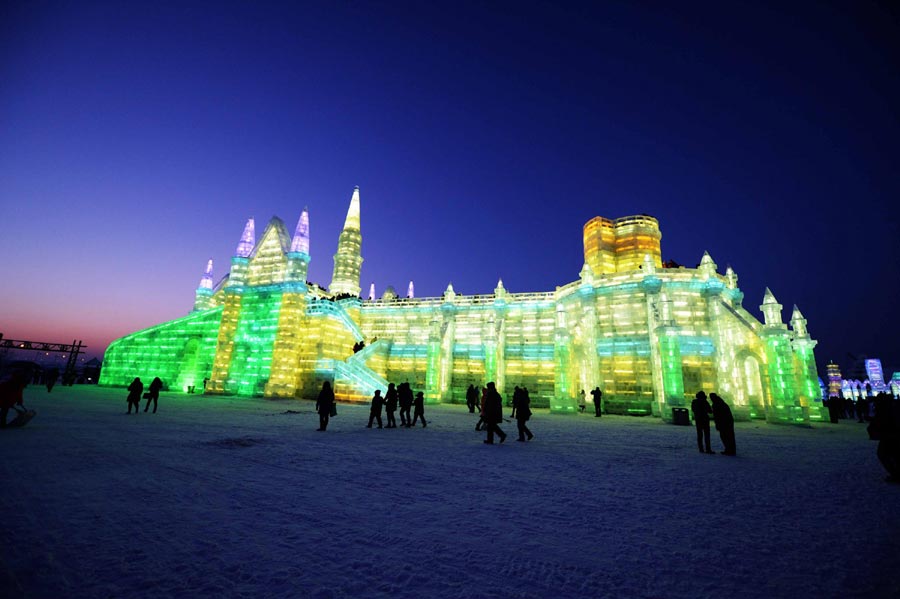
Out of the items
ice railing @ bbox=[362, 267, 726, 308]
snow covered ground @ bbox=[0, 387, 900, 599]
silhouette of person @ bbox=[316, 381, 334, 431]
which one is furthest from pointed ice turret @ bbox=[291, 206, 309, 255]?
snow covered ground @ bbox=[0, 387, 900, 599]

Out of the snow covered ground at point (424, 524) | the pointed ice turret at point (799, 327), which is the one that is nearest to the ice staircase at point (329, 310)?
the snow covered ground at point (424, 524)

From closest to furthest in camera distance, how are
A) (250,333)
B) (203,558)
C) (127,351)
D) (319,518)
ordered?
(203,558), (319,518), (250,333), (127,351)

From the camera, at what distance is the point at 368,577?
2.90 meters

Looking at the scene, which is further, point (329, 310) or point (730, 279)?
point (329, 310)

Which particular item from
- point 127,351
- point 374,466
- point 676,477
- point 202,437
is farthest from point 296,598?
point 127,351

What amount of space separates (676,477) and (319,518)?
6463 mm

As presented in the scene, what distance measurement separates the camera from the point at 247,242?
36500 mm

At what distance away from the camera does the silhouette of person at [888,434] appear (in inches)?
265

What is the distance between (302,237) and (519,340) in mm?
22230

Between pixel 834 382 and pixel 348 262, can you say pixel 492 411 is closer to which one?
pixel 348 262

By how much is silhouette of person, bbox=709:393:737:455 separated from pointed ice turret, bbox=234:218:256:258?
3846 centimetres

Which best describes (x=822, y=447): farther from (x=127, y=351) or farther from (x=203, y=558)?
(x=127, y=351)

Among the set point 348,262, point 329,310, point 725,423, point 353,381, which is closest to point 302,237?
point 329,310

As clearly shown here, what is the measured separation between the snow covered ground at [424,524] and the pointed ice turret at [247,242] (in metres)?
30.7
